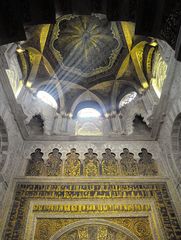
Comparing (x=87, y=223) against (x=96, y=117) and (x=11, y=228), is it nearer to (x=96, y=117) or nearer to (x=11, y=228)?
(x=11, y=228)

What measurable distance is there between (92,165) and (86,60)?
17.3 ft

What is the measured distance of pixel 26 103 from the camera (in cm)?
788

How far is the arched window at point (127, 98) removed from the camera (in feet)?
30.7

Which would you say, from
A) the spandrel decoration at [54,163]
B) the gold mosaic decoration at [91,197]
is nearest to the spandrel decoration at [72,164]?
the spandrel decoration at [54,163]

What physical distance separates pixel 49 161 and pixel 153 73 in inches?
205

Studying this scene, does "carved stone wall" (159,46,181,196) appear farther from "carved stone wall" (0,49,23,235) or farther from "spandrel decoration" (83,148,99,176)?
"carved stone wall" (0,49,23,235)

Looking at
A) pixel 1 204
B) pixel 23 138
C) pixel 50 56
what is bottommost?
pixel 1 204

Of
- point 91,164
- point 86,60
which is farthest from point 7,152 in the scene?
point 86,60

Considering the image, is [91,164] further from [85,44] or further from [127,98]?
[85,44]

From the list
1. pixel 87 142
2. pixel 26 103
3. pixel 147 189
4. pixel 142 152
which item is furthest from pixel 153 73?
pixel 26 103

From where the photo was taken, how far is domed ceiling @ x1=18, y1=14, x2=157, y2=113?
846 cm

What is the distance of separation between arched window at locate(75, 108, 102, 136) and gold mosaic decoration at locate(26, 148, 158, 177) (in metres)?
1.24

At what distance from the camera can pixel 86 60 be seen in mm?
10016

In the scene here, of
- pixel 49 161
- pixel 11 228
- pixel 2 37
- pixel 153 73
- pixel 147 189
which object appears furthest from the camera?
pixel 153 73
